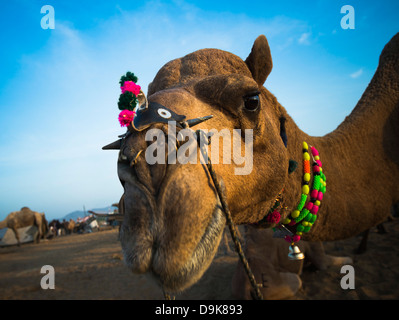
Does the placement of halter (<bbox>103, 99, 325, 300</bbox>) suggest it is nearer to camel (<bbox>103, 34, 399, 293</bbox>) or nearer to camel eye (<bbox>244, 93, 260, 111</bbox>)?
camel (<bbox>103, 34, 399, 293</bbox>)

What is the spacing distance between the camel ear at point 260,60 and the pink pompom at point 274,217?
53.6 inches

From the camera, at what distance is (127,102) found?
164 cm

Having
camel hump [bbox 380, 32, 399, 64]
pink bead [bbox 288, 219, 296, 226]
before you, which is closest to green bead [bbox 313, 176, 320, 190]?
pink bead [bbox 288, 219, 296, 226]

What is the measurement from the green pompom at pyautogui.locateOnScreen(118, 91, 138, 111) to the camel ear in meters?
1.37

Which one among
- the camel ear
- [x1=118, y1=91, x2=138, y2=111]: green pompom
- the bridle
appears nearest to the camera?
the bridle

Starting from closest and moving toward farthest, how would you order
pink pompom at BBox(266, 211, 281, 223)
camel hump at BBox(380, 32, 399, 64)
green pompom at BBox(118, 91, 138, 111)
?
green pompom at BBox(118, 91, 138, 111) < pink pompom at BBox(266, 211, 281, 223) < camel hump at BBox(380, 32, 399, 64)

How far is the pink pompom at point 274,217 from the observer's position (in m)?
2.12

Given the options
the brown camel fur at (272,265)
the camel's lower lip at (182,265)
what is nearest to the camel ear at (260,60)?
the camel's lower lip at (182,265)

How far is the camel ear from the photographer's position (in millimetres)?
2275

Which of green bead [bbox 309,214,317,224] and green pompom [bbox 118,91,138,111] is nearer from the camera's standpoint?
green pompom [bbox 118,91,138,111]

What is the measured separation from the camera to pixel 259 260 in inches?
179

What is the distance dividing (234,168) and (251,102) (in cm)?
64

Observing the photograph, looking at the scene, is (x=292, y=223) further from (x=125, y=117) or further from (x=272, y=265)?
(x=272, y=265)
